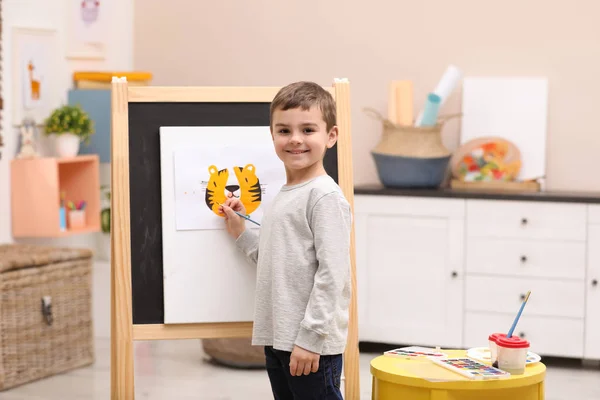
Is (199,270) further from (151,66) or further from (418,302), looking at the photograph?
(151,66)

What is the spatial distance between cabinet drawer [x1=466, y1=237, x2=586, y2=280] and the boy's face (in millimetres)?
1987

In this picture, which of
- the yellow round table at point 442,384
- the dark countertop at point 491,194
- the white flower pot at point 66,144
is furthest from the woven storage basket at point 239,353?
the yellow round table at point 442,384

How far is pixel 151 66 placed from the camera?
15.7 ft

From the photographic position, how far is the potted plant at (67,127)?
13.3 feet

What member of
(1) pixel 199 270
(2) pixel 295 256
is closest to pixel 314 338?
(2) pixel 295 256

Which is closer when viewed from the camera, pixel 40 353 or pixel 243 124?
pixel 243 124

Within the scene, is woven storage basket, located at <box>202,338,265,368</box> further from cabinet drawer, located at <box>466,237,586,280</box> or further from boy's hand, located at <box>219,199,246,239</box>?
boy's hand, located at <box>219,199,246,239</box>

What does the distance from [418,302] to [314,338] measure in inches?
80.3

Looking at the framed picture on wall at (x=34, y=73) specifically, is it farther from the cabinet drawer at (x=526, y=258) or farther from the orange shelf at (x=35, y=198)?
the cabinet drawer at (x=526, y=258)

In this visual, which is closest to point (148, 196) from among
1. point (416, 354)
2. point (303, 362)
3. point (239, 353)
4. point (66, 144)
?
point (303, 362)

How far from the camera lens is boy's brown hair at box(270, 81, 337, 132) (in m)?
2.02

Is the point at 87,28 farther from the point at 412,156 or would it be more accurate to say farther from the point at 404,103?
the point at 412,156

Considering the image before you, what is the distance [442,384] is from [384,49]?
256 centimetres

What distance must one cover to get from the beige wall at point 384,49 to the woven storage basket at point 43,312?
4.44 feet
